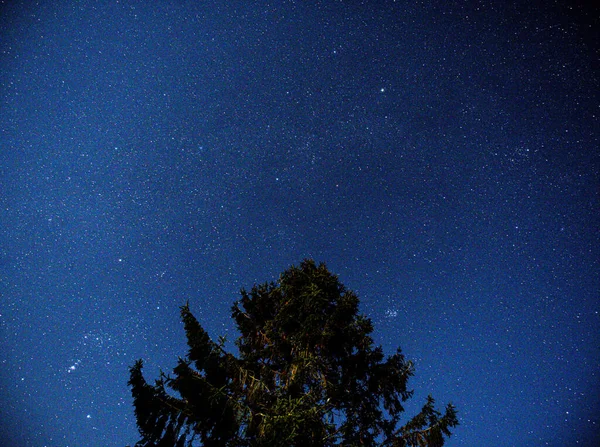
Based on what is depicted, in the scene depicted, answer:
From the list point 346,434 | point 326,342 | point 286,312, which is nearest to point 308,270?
point 286,312

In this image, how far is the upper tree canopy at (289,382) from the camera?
18.5ft

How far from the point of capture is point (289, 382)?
7.00m

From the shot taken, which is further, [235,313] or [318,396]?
[235,313]

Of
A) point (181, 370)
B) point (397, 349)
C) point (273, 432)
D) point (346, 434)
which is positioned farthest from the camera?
point (397, 349)

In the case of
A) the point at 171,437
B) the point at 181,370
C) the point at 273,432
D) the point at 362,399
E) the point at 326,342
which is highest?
the point at 326,342

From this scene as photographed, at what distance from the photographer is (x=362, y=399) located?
7.73 m

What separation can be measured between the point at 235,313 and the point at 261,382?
256 centimetres

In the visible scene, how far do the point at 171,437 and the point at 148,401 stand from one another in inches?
32.5

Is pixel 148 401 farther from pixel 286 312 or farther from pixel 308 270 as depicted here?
pixel 308 270

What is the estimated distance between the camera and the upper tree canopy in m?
5.65

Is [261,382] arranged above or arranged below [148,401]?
above

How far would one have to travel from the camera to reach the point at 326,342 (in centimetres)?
Answer: 781

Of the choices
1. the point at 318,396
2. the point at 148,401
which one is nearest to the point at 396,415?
the point at 318,396

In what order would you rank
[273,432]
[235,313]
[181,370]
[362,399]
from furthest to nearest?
[235,313], [362,399], [181,370], [273,432]
